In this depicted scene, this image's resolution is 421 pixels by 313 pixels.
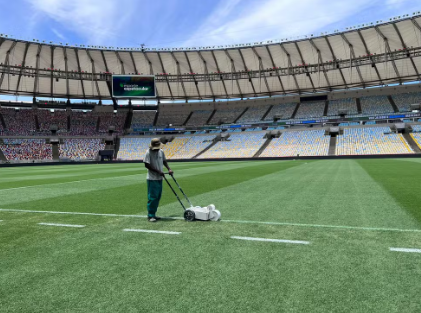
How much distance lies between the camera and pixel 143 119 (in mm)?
68562

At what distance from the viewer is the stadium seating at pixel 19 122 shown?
189 feet

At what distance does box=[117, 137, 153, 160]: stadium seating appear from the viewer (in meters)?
56.1

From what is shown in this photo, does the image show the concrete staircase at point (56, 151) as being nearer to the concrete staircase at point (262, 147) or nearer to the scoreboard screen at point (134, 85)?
the scoreboard screen at point (134, 85)

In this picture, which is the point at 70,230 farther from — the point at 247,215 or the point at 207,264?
the point at 247,215

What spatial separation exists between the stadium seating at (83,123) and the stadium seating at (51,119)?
1.54 metres

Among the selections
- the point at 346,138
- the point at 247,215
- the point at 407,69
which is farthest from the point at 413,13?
the point at 247,215

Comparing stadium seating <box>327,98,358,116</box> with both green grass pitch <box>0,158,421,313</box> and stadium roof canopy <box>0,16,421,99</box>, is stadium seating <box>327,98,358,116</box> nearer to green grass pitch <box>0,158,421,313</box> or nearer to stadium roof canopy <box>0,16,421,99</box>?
stadium roof canopy <box>0,16,421,99</box>

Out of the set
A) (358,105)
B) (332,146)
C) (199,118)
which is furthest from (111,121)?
(358,105)

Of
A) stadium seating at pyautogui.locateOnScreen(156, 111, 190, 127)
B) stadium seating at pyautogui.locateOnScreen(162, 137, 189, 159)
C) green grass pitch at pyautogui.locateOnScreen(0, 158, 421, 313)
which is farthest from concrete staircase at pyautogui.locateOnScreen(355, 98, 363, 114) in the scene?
green grass pitch at pyautogui.locateOnScreen(0, 158, 421, 313)

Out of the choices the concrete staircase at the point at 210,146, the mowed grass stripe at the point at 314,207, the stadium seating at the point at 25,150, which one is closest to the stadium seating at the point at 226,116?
the concrete staircase at the point at 210,146

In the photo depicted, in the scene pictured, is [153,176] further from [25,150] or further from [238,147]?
[25,150]

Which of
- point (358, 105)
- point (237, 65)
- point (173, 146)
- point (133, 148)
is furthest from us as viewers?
point (173, 146)

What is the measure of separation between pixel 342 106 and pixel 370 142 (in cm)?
1494

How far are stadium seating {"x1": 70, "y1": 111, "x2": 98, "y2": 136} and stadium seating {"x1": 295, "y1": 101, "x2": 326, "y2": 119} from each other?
141 feet
